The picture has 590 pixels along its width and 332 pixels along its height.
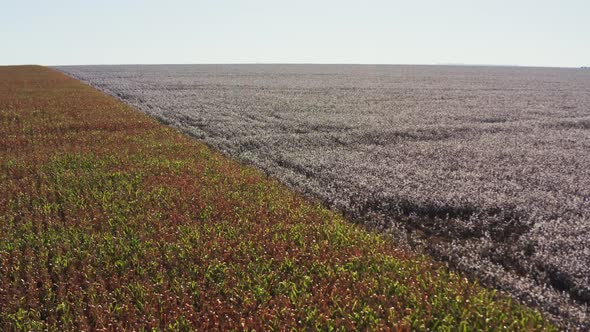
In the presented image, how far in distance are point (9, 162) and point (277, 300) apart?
11.8 metres

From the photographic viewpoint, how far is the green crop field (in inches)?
243

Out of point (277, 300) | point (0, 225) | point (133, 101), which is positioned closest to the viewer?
point (277, 300)

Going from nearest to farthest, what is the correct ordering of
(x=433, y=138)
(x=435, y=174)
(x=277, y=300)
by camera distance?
(x=277, y=300) < (x=435, y=174) < (x=433, y=138)

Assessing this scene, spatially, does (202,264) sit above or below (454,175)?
below

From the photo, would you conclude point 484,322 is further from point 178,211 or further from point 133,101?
point 133,101

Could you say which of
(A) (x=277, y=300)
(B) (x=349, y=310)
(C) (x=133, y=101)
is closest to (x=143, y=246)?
(A) (x=277, y=300)

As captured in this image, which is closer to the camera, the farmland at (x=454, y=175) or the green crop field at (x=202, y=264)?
the green crop field at (x=202, y=264)

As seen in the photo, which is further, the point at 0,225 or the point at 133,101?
the point at 133,101

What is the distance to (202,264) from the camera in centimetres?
770

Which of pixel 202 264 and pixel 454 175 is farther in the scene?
pixel 454 175

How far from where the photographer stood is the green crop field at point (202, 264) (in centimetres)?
618

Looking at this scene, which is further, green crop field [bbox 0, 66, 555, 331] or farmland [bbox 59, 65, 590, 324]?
farmland [bbox 59, 65, 590, 324]

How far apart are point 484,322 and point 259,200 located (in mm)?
6263

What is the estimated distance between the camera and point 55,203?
10578 millimetres
